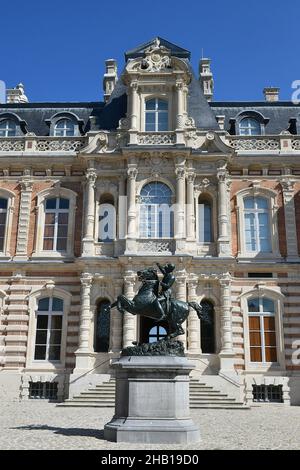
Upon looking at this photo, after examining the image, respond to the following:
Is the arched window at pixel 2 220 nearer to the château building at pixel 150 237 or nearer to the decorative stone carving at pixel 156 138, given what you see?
the château building at pixel 150 237

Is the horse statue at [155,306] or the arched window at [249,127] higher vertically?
the arched window at [249,127]

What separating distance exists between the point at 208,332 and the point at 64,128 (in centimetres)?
1415

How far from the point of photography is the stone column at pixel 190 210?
24.9 metres

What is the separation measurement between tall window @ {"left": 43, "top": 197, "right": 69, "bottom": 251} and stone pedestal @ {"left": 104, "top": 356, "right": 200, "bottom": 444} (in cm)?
1452

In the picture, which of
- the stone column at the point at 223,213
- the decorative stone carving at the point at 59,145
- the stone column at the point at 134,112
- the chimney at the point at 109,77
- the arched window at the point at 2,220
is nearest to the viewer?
the stone column at the point at 223,213

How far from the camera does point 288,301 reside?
24.7 metres

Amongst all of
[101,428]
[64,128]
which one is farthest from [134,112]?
[101,428]

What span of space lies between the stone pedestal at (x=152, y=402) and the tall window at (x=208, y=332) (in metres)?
11.8

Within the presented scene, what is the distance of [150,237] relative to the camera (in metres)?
24.6

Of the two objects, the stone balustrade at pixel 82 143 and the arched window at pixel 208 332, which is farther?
the stone balustrade at pixel 82 143

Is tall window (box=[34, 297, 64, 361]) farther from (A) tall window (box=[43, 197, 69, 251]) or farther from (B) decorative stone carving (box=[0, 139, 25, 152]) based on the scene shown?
(B) decorative stone carving (box=[0, 139, 25, 152])

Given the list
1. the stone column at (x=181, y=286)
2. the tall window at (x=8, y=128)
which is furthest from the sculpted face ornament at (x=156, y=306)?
the tall window at (x=8, y=128)

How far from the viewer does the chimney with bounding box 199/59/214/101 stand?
108 feet

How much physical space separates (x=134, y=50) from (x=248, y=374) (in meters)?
19.4
